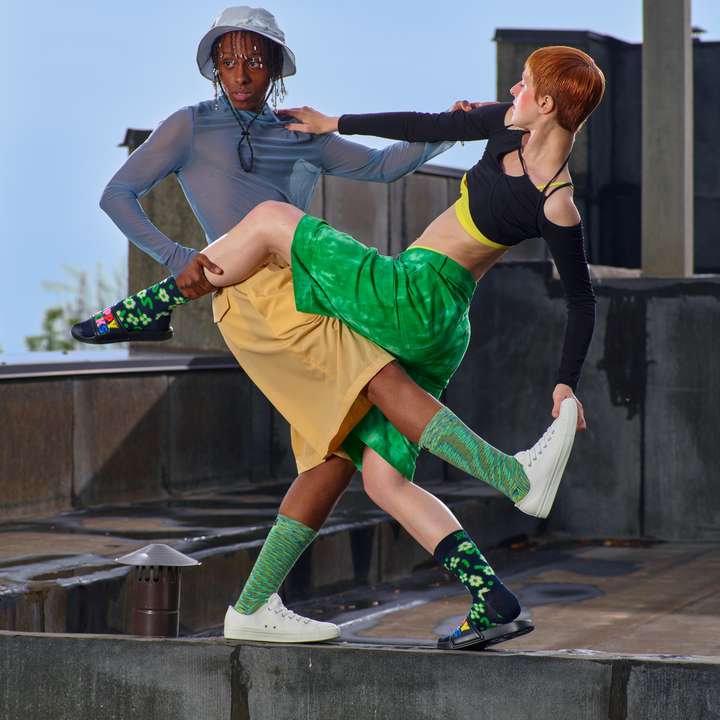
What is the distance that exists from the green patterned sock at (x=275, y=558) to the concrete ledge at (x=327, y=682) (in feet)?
0.52

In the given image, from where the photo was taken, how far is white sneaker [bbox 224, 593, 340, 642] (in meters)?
5.52

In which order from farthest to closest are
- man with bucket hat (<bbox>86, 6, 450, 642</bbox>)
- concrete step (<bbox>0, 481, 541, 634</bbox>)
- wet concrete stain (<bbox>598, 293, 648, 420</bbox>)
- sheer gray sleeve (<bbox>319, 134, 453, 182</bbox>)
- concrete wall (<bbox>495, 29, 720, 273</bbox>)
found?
concrete wall (<bbox>495, 29, 720, 273</bbox>) → wet concrete stain (<bbox>598, 293, 648, 420</bbox>) → concrete step (<bbox>0, 481, 541, 634</bbox>) → sheer gray sleeve (<bbox>319, 134, 453, 182</bbox>) → man with bucket hat (<bbox>86, 6, 450, 642</bbox>)

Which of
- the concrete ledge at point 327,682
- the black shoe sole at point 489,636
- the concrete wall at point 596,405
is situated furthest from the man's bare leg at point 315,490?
the concrete wall at point 596,405

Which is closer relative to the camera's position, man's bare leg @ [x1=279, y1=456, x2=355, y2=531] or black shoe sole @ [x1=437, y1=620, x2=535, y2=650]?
black shoe sole @ [x1=437, y1=620, x2=535, y2=650]

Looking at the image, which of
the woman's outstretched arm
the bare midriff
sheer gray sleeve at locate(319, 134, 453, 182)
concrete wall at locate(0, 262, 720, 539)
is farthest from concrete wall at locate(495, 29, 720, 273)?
the bare midriff

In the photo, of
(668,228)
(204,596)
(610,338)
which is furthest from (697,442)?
(204,596)

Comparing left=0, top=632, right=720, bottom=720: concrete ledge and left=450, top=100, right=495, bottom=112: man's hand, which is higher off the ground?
left=450, top=100, right=495, bottom=112: man's hand

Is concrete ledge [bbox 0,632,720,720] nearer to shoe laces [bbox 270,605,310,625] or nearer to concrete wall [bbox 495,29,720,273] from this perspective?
shoe laces [bbox 270,605,310,625]

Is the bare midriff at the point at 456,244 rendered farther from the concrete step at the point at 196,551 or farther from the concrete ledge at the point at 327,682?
the concrete step at the point at 196,551

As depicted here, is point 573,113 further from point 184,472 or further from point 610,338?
point 610,338

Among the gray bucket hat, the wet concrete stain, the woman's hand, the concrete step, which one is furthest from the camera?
the wet concrete stain

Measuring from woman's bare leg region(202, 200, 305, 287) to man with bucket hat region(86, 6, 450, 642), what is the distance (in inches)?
3.1

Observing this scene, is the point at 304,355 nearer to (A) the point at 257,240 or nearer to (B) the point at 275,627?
(A) the point at 257,240

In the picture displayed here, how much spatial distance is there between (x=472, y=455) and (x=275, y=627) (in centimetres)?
Answer: 92
